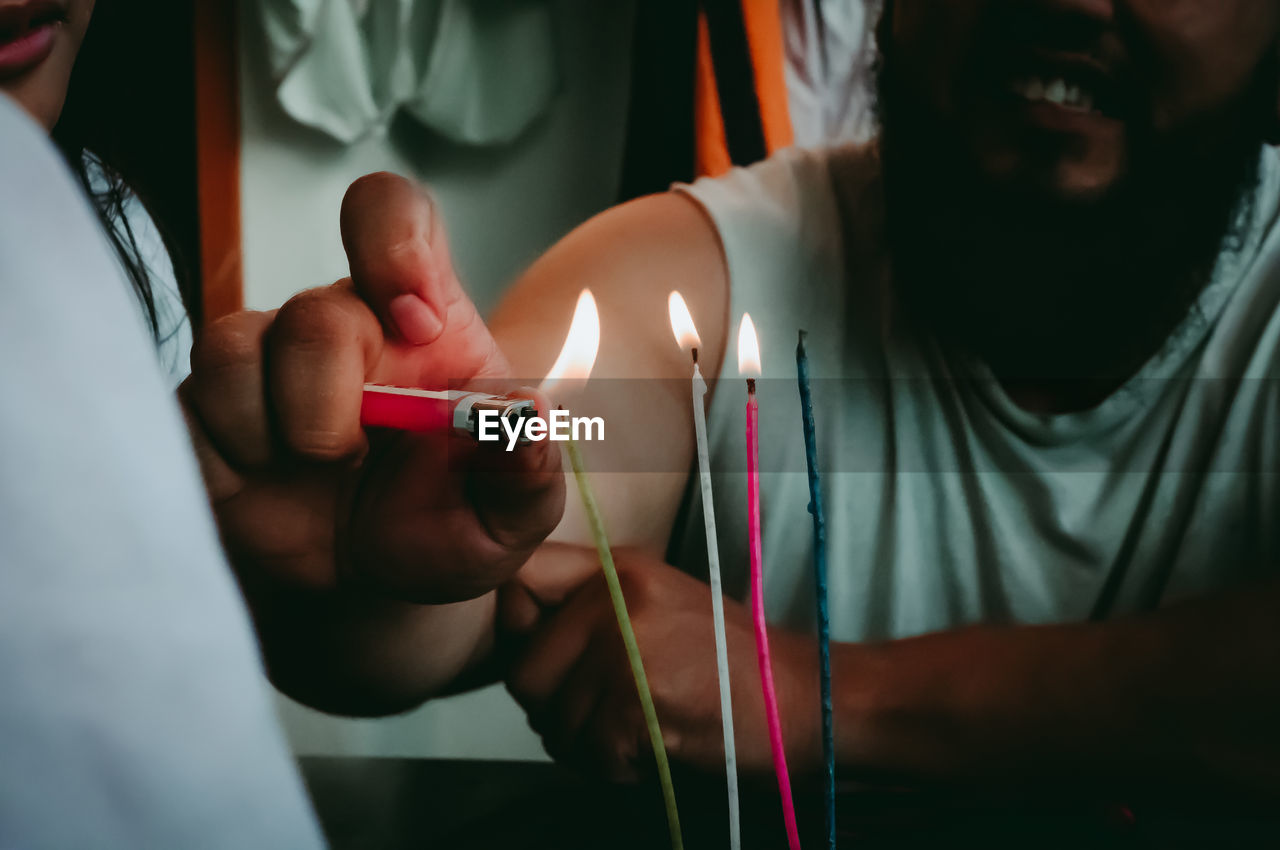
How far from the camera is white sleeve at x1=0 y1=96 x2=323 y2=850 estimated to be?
11 centimetres

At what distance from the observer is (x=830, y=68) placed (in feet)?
1.95

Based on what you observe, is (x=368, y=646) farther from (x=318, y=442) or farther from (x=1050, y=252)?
(x=1050, y=252)

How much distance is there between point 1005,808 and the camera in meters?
0.28

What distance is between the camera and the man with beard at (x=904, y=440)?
9.5 inches

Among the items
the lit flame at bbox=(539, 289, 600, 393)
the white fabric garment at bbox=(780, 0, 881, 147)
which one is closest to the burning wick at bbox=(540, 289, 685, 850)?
the lit flame at bbox=(539, 289, 600, 393)

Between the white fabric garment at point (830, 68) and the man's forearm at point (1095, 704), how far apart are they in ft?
1.28

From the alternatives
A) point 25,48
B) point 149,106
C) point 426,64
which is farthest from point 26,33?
point 426,64

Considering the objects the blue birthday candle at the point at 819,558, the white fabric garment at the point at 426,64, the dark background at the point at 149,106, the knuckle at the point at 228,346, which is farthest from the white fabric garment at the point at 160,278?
the blue birthday candle at the point at 819,558

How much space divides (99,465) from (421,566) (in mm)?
129

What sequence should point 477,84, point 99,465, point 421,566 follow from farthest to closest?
1. point 477,84
2. point 421,566
3. point 99,465

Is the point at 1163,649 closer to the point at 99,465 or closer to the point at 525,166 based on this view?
the point at 99,465

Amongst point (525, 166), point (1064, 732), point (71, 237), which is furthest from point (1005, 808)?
point (525, 166)

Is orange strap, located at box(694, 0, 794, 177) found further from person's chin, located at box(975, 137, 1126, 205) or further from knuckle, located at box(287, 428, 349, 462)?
knuckle, located at box(287, 428, 349, 462)

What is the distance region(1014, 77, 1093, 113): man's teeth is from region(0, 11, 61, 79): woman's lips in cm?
39
